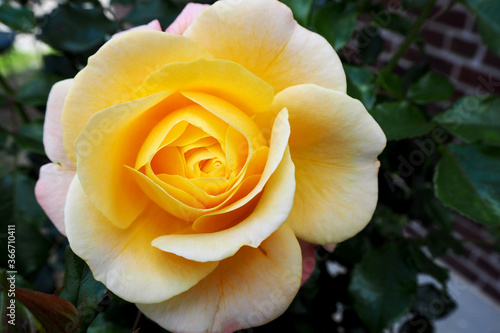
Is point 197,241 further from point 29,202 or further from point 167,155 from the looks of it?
point 29,202

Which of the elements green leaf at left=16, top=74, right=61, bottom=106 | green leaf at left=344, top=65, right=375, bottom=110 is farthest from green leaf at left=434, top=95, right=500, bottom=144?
green leaf at left=16, top=74, right=61, bottom=106

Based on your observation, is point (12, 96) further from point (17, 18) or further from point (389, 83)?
point (389, 83)

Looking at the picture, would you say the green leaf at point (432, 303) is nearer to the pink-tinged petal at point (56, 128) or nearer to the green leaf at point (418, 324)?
the green leaf at point (418, 324)

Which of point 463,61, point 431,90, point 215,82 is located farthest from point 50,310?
point 463,61

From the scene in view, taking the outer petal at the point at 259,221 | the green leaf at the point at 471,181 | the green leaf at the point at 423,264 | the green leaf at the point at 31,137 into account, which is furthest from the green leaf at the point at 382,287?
the green leaf at the point at 31,137

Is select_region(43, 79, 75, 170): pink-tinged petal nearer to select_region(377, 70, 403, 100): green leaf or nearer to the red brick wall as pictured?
select_region(377, 70, 403, 100): green leaf
